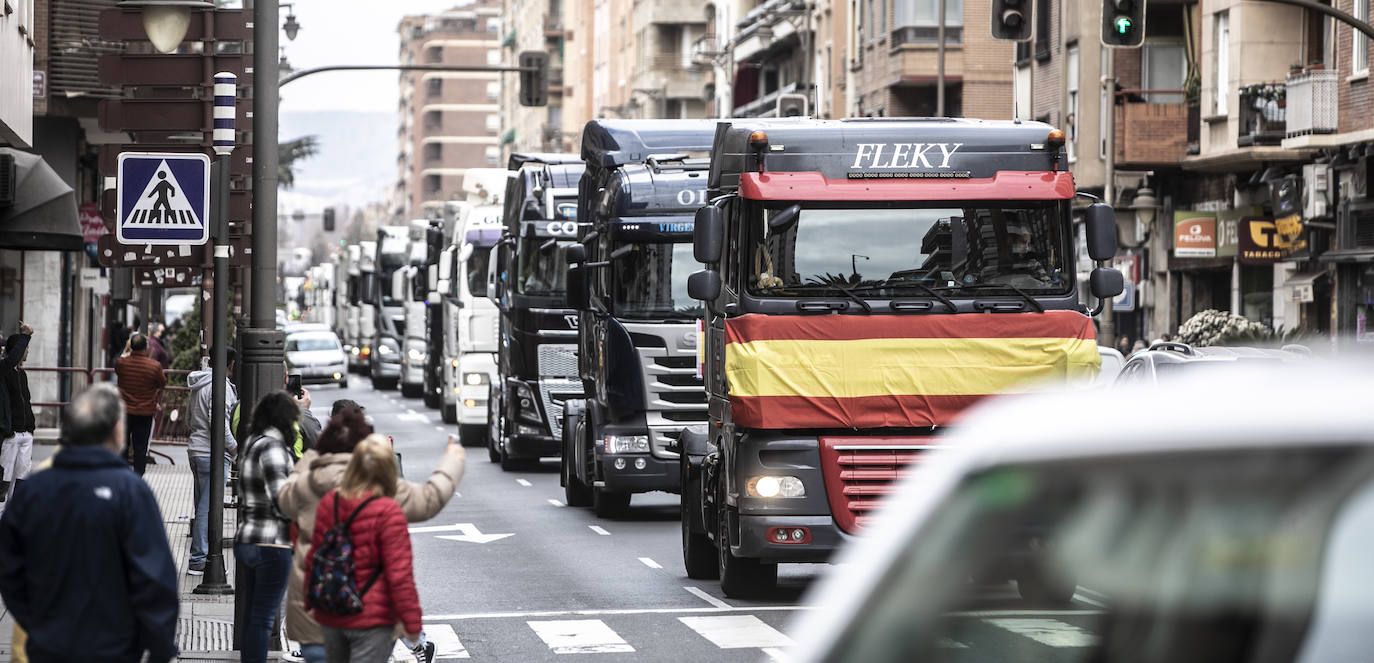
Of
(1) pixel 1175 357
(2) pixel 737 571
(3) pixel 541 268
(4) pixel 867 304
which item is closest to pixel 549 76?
(3) pixel 541 268

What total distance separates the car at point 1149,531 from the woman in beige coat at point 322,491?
5.62 metres

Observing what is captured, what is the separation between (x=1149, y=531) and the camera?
2.63m

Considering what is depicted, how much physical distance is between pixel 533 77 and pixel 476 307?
249 inches

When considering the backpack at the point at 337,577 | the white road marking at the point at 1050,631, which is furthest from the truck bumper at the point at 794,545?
the white road marking at the point at 1050,631

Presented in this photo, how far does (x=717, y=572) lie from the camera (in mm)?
17031

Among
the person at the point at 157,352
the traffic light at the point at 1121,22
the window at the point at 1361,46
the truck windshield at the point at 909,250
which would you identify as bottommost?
the person at the point at 157,352

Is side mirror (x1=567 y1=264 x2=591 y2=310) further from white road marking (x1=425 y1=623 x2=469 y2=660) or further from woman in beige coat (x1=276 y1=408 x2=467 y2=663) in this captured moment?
woman in beige coat (x1=276 y1=408 x2=467 y2=663)

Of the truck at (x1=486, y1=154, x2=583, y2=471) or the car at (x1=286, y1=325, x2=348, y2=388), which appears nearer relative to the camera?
the truck at (x1=486, y1=154, x2=583, y2=471)

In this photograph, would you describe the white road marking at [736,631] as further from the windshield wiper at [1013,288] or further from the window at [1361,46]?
the window at [1361,46]

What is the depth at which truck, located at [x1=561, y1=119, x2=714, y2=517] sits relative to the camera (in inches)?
798

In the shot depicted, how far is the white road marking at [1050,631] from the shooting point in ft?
10.0

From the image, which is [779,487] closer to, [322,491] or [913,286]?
[913,286]

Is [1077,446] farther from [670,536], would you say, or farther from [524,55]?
[524,55]

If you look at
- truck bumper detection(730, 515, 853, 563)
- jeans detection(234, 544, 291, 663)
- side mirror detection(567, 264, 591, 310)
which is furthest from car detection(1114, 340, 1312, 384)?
jeans detection(234, 544, 291, 663)
